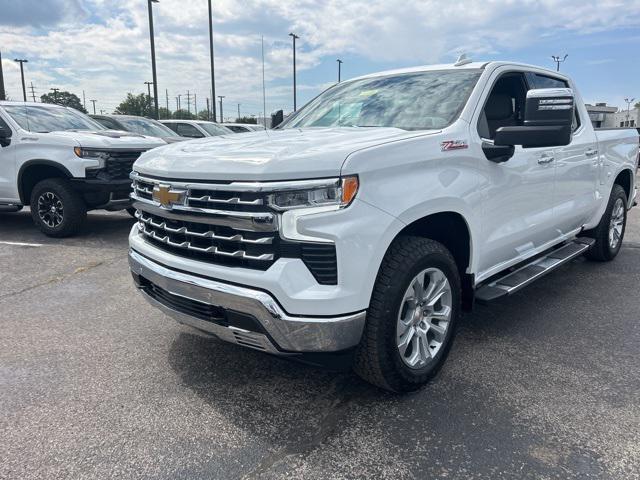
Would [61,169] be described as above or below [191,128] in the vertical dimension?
below

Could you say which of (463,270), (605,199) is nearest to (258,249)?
(463,270)

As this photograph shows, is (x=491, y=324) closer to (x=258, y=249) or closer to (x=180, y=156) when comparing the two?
(x=258, y=249)

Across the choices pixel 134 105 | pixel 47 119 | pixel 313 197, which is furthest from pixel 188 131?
pixel 134 105

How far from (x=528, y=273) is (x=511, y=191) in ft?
2.37

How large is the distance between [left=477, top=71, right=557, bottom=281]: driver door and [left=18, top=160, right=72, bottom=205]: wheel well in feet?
18.4

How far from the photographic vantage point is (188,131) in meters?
15.0

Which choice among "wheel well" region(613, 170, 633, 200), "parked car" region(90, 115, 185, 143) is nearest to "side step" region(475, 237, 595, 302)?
"wheel well" region(613, 170, 633, 200)

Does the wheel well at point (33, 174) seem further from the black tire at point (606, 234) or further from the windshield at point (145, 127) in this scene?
the black tire at point (606, 234)

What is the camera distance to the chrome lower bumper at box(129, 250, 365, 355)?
2.33m

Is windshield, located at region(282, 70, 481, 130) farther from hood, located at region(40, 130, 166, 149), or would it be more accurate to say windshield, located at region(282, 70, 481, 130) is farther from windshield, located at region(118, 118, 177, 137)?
windshield, located at region(118, 118, 177, 137)

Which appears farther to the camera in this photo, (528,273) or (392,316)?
(528,273)

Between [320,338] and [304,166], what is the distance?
0.79 meters

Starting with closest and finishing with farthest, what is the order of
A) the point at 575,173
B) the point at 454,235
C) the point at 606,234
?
the point at 454,235
the point at 575,173
the point at 606,234

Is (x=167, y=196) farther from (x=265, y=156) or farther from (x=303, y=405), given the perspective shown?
(x=303, y=405)
